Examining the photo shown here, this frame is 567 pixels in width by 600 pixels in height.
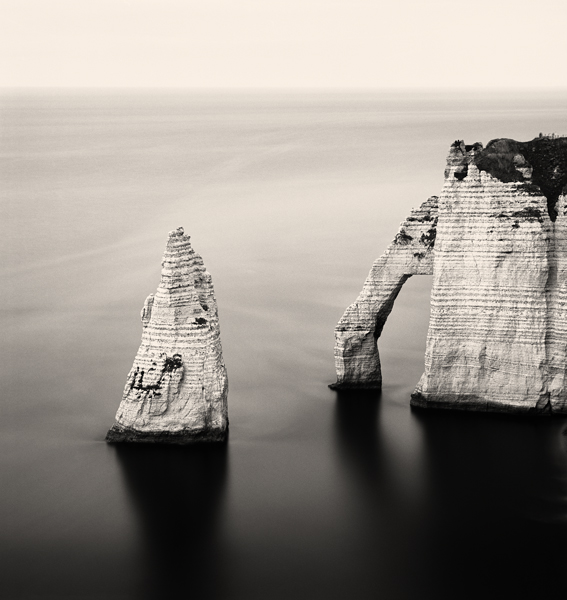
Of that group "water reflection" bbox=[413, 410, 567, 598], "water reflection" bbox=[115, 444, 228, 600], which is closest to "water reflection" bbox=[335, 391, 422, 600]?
"water reflection" bbox=[413, 410, 567, 598]

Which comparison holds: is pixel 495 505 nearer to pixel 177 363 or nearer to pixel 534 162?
pixel 177 363

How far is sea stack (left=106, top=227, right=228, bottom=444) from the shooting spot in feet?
110

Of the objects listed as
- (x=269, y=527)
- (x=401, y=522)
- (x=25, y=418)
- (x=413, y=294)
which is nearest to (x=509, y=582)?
(x=401, y=522)

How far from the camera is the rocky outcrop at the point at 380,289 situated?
38.5m

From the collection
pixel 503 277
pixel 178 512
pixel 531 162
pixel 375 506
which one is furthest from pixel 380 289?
pixel 178 512

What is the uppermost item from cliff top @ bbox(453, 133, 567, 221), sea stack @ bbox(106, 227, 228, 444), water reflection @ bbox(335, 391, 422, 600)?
cliff top @ bbox(453, 133, 567, 221)

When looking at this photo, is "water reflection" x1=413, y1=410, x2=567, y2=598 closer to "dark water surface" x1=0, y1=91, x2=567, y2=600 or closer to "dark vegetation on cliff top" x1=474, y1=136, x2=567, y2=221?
"dark water surface" x1=0, y1=91, x2=567, y2=600

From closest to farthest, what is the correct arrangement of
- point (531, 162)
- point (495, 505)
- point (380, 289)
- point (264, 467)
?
point (495, 505)
point (264, 467)
point (531, 162)
point (380, 289)

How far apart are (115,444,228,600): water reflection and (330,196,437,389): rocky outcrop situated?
7.53 m

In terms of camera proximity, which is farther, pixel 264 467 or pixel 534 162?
pixel 534 162

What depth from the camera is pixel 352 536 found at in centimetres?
Result: 2905

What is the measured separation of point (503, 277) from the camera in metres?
36.2

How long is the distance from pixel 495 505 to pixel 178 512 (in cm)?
953

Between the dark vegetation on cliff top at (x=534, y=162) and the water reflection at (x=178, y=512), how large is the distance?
13378mm
